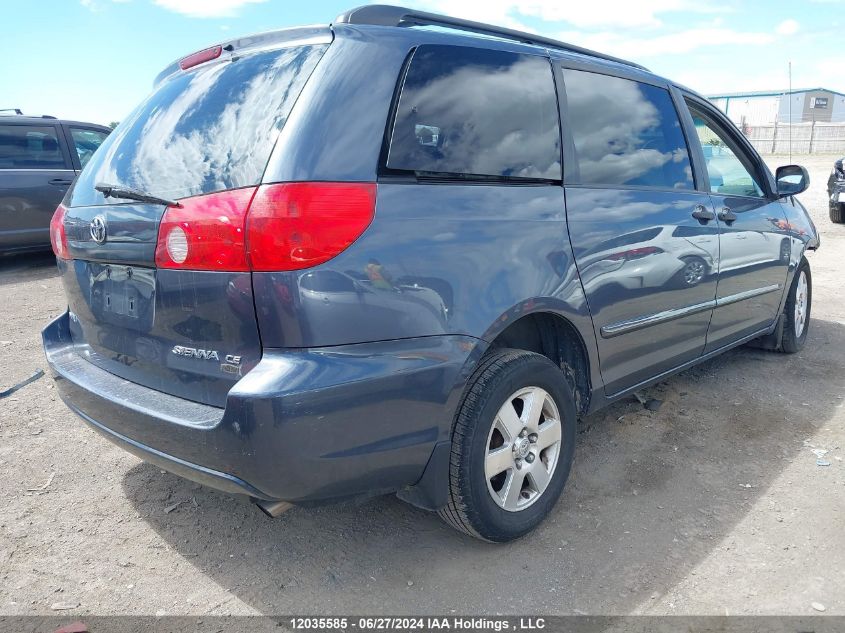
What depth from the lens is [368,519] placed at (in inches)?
111

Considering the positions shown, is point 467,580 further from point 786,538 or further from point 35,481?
point 35,481

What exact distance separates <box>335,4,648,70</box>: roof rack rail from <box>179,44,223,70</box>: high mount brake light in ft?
1.71

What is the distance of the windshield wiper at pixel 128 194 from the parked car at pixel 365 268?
0.01 meters

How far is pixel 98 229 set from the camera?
2.38 m

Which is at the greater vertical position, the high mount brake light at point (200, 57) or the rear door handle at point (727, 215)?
the high mount brake light at point (200, 57)

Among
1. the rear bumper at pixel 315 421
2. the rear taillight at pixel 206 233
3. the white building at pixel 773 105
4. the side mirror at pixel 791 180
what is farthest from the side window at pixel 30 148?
the white building at pixel 773 105

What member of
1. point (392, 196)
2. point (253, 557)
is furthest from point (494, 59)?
point (253, 557)

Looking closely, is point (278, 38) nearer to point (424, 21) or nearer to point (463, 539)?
point (424, 21)

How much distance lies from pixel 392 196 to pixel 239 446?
878mm

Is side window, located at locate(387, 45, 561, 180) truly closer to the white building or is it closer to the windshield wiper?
the windshield wiper

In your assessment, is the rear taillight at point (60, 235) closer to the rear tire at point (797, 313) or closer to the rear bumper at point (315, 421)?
the rear bumper at point (315, 421)

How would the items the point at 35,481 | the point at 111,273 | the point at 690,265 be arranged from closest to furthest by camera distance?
the point at 111,273, the point at 35,481, the point at 690,265

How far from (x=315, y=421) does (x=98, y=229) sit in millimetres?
1130

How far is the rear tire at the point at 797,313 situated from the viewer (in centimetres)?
475
